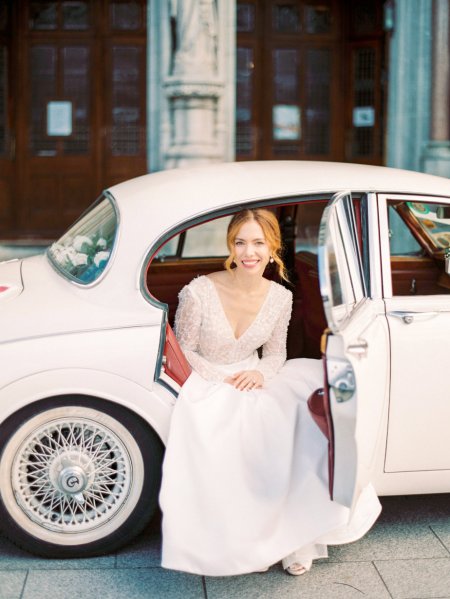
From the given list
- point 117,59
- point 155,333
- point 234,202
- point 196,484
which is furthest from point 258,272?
point 117,59

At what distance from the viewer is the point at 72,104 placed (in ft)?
42.1

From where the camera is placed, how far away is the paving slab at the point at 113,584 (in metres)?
3.78

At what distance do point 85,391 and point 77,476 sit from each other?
1.25 feet

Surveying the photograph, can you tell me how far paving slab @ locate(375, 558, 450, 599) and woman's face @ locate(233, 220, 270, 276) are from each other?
1391 millimetres

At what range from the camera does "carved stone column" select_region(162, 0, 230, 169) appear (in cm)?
1122

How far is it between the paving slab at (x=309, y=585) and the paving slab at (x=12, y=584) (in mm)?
729

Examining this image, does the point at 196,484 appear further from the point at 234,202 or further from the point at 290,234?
the point at 290,234

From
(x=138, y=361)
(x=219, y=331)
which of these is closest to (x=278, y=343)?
(x=219, y=331)

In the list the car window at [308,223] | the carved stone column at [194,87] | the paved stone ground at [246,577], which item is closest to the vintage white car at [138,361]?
the paved stone ground at [246,577]

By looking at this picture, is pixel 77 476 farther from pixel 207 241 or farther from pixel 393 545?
pixel 207 241

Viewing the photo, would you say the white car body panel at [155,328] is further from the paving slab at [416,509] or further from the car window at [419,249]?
the car window at [419,249]

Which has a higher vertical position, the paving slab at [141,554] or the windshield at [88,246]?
the windshield at [88,246]

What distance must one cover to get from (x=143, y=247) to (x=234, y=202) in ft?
1.44

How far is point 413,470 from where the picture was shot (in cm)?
415
